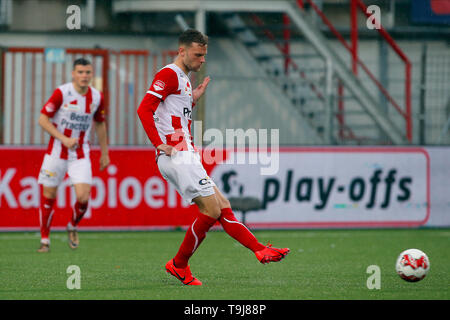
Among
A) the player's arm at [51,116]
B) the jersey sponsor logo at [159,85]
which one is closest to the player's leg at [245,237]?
the jersey sponsor logo at [159,85]

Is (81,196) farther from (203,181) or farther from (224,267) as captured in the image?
(203,181)

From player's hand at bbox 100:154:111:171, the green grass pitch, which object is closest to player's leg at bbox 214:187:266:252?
the green grass pitch

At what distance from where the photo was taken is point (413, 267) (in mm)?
6973

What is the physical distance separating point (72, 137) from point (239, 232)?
3.87 metres

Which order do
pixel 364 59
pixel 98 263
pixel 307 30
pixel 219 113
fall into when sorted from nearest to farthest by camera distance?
1. pixel 98 263
2. pixel 219 113
3. pixel 307 30
4. pixel 364 59

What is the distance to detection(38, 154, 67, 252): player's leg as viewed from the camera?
10.2m

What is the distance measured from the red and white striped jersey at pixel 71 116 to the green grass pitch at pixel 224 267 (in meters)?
1.19

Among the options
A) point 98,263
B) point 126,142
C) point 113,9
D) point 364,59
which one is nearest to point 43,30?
point 113,9

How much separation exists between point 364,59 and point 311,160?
5.37m

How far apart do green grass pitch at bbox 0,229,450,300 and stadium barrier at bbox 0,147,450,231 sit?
0.30 metres

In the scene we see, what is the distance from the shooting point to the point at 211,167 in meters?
13.2

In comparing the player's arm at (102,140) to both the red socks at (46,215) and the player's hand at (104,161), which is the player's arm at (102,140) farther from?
the red socks at (46,215)

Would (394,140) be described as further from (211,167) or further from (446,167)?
(211,167)

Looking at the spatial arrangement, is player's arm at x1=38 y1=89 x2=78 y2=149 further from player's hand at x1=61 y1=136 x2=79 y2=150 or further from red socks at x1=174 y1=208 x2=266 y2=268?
red socks at x1=174 y1=208 x2=266 y2=268
